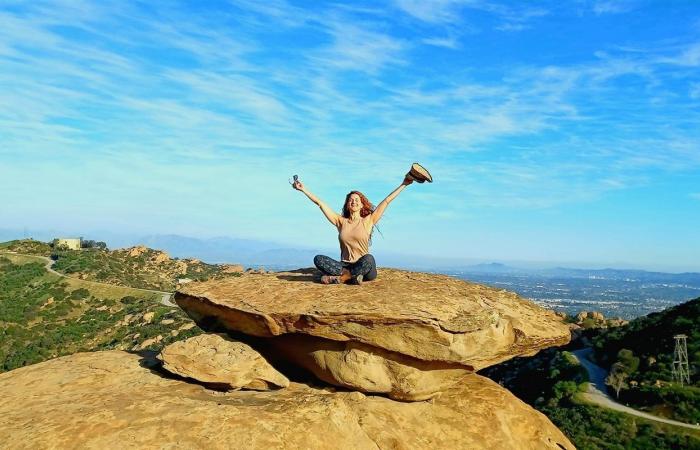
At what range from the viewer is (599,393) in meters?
54.2

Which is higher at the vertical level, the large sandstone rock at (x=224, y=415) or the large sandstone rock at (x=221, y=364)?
the large sandstone rock at (x=221, y=364)

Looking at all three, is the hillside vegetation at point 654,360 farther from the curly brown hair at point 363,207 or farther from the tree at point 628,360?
the curly brown hair at point 363,207

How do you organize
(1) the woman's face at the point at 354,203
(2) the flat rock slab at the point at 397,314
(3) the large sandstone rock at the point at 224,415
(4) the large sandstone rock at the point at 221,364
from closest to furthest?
(3) the large sandstone rock at the point at 224,415 < (2) the flat rock slab at the point at 397,314 < (4) the large sandstone rock at the point at 221,364 < (1) the woman's face at the point at 354,203

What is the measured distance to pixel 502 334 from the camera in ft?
40.8

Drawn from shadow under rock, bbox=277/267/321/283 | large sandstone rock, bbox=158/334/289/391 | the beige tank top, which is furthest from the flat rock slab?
the beige tank top

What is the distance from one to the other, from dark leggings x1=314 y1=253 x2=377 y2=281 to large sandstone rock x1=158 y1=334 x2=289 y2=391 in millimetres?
2706

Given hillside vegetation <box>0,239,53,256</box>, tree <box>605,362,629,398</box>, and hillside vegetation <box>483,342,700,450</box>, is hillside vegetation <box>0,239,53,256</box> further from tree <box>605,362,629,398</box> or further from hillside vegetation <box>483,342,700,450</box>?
tree <box>605,362,629,398</box>

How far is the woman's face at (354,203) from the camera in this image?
14.3 meters

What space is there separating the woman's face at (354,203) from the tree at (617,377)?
49.0 metres

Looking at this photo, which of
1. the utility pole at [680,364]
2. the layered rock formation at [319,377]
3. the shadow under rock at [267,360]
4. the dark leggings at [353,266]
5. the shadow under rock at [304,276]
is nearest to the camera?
the layered rock formation at [319,377]

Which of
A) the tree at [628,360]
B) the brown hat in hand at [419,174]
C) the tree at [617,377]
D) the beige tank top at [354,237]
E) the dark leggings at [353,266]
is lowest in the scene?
the tree at [617,377]

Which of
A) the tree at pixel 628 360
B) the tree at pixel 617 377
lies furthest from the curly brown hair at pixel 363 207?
the tree at pixel 628 360

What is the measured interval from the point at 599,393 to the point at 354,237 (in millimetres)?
50259

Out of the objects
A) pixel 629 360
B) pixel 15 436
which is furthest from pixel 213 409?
pixel 629 360
